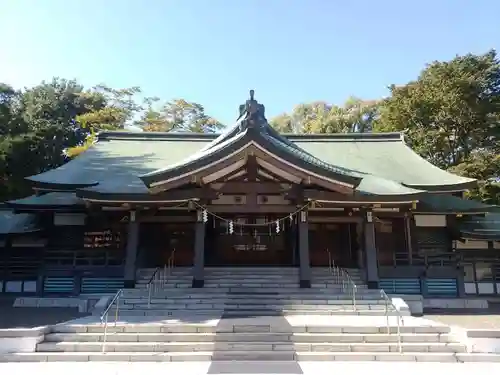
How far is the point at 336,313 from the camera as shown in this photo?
10.9 metres

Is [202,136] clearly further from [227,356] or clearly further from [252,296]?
[227,356]

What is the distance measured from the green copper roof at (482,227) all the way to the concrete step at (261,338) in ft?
23.6

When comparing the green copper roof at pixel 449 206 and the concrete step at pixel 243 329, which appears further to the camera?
the green copper roof at pixel 449 206

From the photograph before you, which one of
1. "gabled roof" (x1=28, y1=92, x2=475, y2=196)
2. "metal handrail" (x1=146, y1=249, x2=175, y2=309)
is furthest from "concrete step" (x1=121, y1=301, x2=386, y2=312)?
"gabled roof" (x1=28, y1=92, x2=475, y2=196)

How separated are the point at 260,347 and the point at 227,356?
0.72 metres

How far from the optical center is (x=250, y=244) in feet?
52.7

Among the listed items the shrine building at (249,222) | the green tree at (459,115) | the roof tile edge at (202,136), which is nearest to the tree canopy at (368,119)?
the green tree at (459,115)

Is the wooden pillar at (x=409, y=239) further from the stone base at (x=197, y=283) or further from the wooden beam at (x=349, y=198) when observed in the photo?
the stone base at (x=197, y=283)

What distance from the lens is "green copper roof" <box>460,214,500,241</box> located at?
1466cm

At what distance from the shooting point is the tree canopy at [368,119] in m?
24.1

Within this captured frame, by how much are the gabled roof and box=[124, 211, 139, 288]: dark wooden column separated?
3.73 feet

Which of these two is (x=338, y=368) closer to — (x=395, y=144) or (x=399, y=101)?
(x=395, y=144)

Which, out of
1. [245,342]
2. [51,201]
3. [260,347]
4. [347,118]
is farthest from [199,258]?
[347,118]

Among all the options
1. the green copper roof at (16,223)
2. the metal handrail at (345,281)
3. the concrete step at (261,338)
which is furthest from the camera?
the green copper roof at (16,223)
